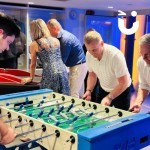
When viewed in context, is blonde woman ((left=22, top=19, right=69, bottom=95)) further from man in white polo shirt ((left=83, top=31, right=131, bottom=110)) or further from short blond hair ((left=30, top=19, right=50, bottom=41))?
man in white polo shirt ((left=83, top=31, right=131, bottom=110))

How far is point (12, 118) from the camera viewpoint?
2139 millimetres

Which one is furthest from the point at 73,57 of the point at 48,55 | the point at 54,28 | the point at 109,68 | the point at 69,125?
the point at 69,125

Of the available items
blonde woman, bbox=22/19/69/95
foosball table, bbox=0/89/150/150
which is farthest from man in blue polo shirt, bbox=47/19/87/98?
foosball table, bbox=0/89/150/150

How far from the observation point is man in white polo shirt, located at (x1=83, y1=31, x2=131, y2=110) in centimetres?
280

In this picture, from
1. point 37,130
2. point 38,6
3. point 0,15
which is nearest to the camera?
point 0,15

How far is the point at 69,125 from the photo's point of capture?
6.44ft

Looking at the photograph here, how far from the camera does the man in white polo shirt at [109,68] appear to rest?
2804mm

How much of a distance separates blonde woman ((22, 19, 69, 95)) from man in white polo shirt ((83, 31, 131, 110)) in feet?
1.55

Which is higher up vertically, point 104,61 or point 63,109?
point 104,61

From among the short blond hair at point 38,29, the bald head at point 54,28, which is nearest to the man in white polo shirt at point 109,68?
the short blond hair at point 38,29

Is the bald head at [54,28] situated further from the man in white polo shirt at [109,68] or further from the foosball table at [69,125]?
the foosball table at [69,125]

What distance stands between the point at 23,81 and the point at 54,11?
15.0ft

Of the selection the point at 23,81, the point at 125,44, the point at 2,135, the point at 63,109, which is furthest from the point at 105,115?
the point at 125,44

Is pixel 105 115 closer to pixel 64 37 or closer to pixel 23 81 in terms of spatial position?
pixel 23 81
